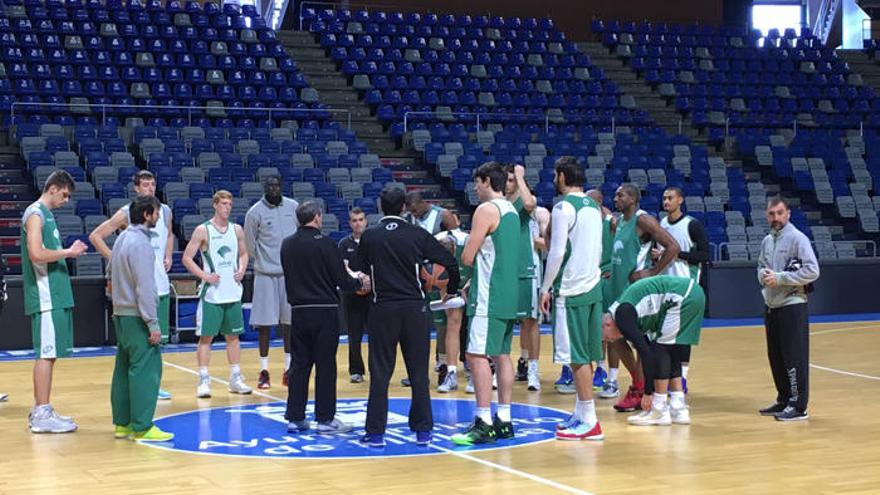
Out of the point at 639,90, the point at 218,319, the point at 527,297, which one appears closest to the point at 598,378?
the point at 527,297

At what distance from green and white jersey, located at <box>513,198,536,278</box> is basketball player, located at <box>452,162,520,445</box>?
1447 mm

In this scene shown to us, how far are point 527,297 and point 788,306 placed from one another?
2252mm

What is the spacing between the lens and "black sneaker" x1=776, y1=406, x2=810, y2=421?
9.62m

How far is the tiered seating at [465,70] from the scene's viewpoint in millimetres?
24062

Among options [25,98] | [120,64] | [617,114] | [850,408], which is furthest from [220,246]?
[617,114]

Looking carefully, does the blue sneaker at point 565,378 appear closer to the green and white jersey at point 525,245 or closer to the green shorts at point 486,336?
the green and white jersey at point 525,245

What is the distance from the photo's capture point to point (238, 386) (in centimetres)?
1109

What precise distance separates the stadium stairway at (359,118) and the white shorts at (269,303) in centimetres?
954

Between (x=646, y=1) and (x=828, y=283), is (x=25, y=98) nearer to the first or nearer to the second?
(x=828, y=283)

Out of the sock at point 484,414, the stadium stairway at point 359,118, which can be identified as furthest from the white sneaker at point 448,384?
the stadium stairway at point 359,118


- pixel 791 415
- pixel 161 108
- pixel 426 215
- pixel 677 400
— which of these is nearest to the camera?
pixel 677 400

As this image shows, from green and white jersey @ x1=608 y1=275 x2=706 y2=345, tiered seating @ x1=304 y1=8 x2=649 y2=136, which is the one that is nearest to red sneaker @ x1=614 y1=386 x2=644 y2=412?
green and white jersey @ x1=608 y1=275 x2=706 y2=345

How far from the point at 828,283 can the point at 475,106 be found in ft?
25.1

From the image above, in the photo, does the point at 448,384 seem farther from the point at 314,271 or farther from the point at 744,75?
the point at 744,75
